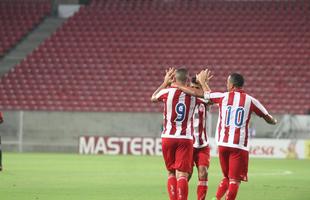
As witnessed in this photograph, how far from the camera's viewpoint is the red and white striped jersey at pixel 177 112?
12.2 metres

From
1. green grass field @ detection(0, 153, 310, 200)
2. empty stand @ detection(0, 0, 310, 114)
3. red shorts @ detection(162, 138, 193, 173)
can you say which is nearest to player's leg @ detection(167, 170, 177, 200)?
red shorts @ detection(162, 138, 193, 173)

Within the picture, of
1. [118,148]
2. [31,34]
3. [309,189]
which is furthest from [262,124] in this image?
[309,189]

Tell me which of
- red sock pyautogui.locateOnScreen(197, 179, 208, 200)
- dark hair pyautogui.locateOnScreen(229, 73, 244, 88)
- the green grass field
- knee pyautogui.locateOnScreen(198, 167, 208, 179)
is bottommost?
the green grass field

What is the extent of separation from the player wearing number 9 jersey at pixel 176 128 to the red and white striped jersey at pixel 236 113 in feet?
1.44

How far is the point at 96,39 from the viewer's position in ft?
131

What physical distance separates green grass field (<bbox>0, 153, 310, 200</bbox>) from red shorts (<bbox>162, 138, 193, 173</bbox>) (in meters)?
2.32

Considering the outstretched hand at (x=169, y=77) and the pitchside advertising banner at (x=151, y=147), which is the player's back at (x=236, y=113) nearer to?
the outstretched hand at (x=169, y=77)

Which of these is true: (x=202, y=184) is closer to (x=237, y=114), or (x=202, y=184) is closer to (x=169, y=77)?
(x=237, y=114)

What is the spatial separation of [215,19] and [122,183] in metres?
23.2

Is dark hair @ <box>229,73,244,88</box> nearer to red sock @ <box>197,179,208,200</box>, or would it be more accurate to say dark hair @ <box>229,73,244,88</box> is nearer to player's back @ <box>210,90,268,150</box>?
player's back @ <box>210,90,268,150</box>

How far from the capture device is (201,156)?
45.2 feet

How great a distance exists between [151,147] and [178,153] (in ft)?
69.2

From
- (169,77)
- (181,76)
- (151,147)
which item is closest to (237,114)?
(181,76)

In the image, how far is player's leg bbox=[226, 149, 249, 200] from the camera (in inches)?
468
